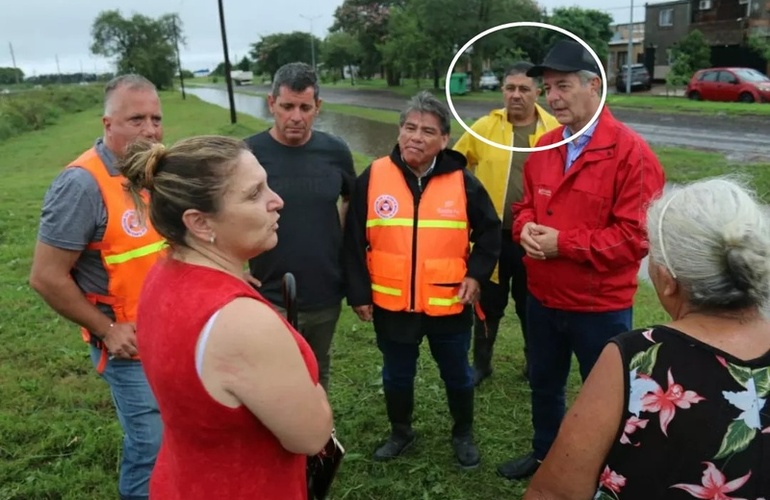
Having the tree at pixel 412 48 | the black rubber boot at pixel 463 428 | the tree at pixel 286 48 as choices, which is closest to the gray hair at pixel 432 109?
the black rubber boot at pixel 463 428

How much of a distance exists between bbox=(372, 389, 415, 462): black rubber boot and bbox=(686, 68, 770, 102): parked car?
2360 centimetres

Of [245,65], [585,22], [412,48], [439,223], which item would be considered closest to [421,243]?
[439,223]

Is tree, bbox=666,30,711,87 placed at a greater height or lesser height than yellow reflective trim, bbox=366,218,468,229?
greater

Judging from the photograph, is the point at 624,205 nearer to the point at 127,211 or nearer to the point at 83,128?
the point at 127,211

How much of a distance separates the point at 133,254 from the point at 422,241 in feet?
4.45

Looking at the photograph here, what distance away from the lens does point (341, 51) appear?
6066cm

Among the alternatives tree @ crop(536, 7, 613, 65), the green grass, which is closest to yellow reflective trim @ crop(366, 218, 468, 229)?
the green grass

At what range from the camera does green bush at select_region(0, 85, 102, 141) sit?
28625 millimetres

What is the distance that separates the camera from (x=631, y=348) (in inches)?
62.2

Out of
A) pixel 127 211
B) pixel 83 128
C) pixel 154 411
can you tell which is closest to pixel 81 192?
pixel 127 211

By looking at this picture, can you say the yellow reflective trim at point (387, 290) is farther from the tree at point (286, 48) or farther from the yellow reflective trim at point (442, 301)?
the tree at point (286, 48)

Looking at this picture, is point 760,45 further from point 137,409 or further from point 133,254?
point 137,409

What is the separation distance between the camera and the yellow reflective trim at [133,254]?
8.23 ft

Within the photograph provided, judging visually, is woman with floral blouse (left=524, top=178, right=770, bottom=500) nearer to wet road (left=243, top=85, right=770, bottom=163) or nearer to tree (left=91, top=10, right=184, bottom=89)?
wet road (left=243, top=85, right=770, bottom=163)
